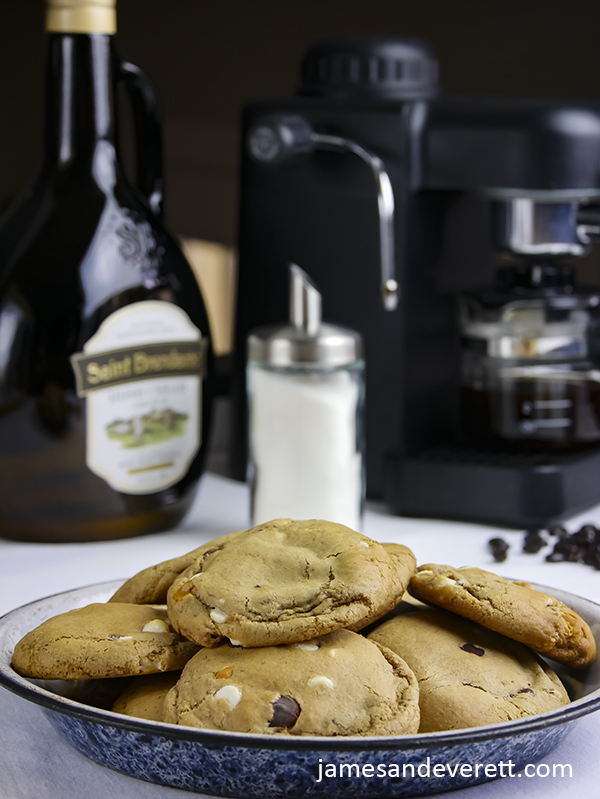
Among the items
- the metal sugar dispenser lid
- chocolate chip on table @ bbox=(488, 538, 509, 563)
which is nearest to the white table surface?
chocolate chip on table @ bbox=(488, 538, 509, 563)

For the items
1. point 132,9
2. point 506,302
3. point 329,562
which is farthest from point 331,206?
point 132,9

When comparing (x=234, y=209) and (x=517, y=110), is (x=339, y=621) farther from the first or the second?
(x=234, y=209)

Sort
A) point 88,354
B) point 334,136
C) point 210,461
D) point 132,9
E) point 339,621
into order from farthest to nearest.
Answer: point 132,9
point 210,461
point 334,136
point 88,354
point 339,621

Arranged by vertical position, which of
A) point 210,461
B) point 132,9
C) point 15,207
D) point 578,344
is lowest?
point 210,461

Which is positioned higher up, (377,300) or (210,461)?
(377,300)

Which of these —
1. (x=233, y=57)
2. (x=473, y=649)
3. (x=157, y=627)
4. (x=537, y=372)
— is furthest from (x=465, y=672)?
(x=233, y=57)

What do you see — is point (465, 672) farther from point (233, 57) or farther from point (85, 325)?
point (233, 57)

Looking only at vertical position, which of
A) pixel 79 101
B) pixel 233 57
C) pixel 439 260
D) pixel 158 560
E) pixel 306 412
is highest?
pixel 233 57
